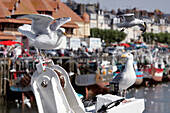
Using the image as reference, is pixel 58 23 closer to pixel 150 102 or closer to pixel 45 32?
pixel 45 32

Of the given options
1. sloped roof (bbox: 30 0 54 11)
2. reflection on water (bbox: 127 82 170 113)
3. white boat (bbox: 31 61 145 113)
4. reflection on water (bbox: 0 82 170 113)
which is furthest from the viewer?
sloped roof (bbox: 30 0 54 11)

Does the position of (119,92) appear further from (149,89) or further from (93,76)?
(149,89)

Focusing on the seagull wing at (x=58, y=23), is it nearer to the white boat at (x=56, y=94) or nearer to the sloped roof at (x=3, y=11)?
the white boat at (x=56, y=94)

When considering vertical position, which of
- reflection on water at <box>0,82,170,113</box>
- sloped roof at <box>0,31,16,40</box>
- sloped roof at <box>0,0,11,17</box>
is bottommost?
reflection on water at <box>0,82,170,113</box>

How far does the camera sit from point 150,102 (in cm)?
2516

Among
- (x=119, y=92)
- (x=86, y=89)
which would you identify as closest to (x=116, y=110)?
(x=119, y=92)

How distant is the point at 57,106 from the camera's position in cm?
1093

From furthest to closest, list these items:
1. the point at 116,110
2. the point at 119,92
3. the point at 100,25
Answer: the point at 100,25 → the point at 119,92 → the point at 116,110

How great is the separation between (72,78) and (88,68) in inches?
170

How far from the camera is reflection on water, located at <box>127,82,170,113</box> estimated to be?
906 inches

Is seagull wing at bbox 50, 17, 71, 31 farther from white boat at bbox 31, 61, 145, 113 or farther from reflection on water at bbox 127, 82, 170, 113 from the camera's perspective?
reflection on water at bbox 127, 82, 170, 113

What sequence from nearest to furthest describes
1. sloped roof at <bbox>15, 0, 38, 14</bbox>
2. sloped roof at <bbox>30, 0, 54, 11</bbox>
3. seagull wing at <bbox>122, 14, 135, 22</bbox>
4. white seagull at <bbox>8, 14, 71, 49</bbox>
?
1. white seagull at <bbox>8, 14, 71, 49</bbox>
2. seagull wing at <bbox>122, 14, 135, 22</bbox>
3. sloped roof at <bbox>15, 0, 38, 14</bbox>
4. sloped roof at <bbox>30, 0, 54, 11</bbox>

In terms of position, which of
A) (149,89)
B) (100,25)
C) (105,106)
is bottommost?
(149,89)

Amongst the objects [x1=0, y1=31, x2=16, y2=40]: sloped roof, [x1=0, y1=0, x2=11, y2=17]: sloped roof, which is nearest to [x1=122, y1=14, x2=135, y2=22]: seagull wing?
[x1=0, y1=31, x2=16, y2=40]: sloped roof
